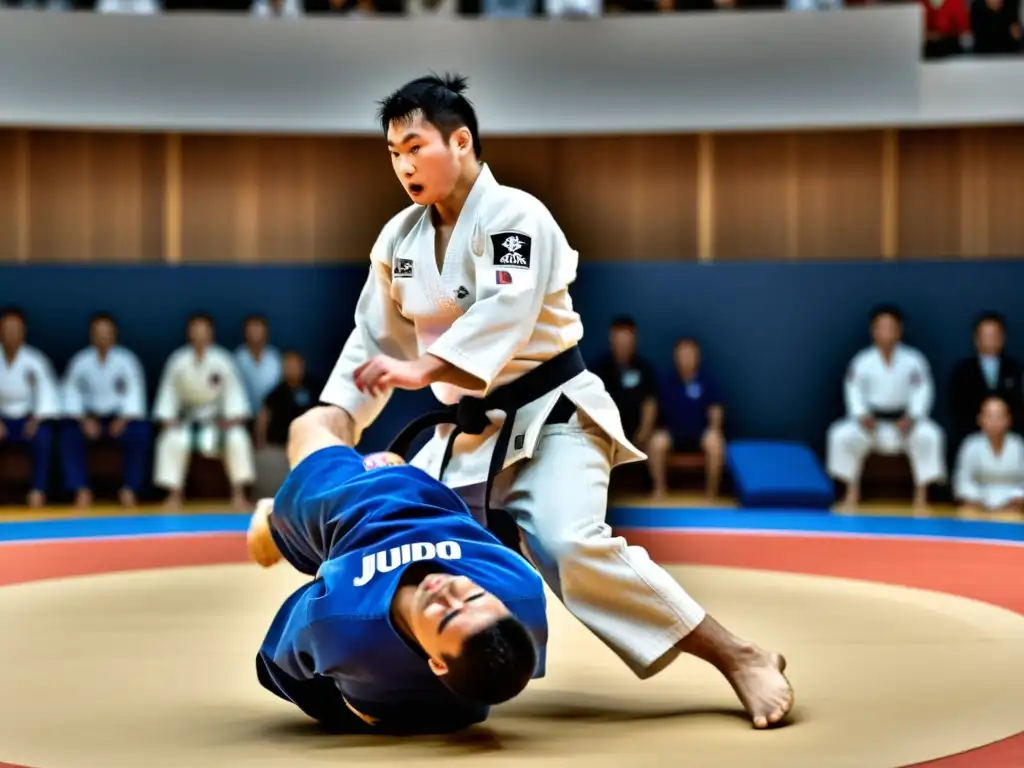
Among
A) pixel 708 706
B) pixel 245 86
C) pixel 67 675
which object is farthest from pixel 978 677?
pixel 245 86

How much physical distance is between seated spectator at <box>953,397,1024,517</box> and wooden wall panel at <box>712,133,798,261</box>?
8.51ft

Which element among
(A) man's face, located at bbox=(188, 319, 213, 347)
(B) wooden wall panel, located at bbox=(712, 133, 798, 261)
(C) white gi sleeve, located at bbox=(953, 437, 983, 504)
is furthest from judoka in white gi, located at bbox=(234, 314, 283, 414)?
(C) white gi sleeve, located at bbox=(953, 437, 983, 504)

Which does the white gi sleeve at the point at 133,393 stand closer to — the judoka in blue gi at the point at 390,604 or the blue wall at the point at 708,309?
the blue wall at the point at 708,309

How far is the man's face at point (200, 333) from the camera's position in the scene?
10.4 m

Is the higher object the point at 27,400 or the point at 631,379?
the point at 631,379

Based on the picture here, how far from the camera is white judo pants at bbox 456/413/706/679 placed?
128 inches

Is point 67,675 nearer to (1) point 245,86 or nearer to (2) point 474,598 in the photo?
(2) point 474,598

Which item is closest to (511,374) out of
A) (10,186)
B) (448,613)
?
(448,613)

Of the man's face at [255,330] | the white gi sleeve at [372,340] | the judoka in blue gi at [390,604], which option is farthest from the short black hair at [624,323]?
the judoka in blue gi at [390,604]

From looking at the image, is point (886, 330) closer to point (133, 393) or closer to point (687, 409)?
point (687, 409)

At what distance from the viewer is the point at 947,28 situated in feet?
36.7

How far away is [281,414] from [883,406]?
4556mm

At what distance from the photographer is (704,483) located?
431 inches

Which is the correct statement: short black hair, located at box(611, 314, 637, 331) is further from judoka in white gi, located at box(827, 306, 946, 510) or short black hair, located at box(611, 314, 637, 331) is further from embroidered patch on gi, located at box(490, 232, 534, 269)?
embroidered patch on gi, located at box(490, 232, 534, 269)
